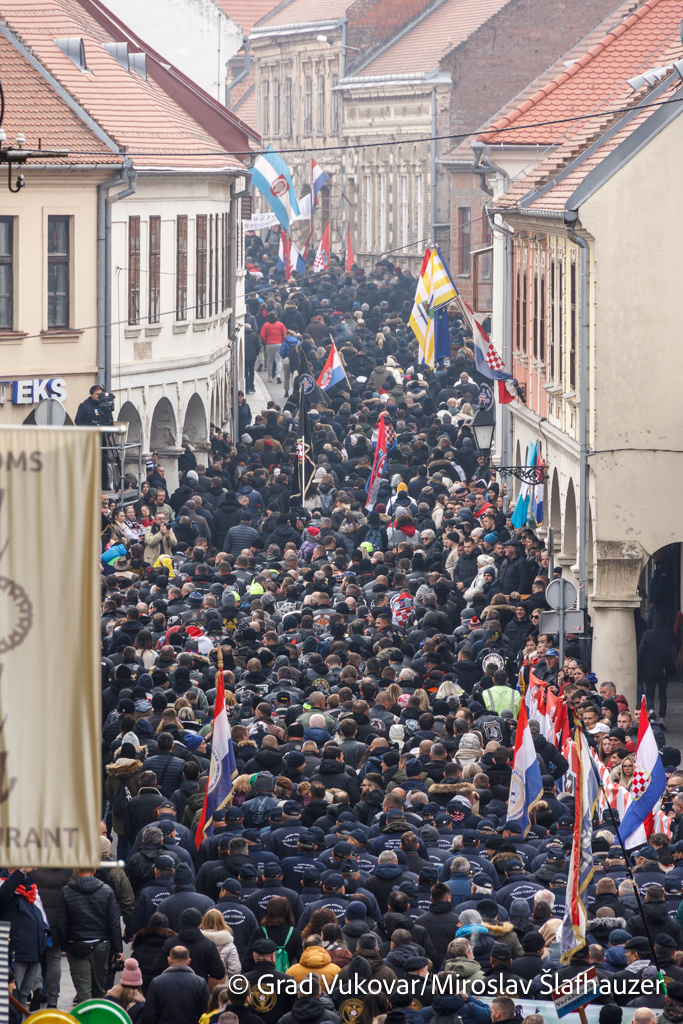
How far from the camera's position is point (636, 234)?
23047mm

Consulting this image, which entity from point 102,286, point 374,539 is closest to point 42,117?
point 102,286

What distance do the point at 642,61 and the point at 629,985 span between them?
22.1 m

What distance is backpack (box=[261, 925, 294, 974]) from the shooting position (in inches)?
451

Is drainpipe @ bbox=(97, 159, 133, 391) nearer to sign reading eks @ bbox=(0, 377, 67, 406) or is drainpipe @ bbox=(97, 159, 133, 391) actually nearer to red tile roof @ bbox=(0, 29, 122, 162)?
red tile roof @ bbox=(0, 29, 122, 162)

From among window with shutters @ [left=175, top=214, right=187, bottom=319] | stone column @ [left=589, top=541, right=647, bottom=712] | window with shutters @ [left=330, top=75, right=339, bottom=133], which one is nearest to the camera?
stone column @ [left=589, top=541, right=647, bottom=712]


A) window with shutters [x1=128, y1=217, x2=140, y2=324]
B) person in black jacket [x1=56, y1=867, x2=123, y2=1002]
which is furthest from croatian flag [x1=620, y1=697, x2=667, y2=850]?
window with shutters [x1=128, y1=217, x2=140, y2=324]

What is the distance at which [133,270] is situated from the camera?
32219 mm

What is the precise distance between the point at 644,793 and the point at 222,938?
4422 millimetres

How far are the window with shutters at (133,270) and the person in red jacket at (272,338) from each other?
39.5 feet

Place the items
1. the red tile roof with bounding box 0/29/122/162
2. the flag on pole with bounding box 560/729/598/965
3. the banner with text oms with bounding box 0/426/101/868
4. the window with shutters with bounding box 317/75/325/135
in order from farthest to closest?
the window with shutters with bounding box 317/75/325/135 < the red tile roof with bounding box 0/29/122/162 < the flag on pole with bounding box 560/729/598/965 < the banner with text oms with bounding box 0/426/101/868

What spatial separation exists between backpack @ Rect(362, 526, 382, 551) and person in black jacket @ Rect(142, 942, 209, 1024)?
14492mm

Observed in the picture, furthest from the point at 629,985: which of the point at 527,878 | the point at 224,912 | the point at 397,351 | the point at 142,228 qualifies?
the point at 397,351

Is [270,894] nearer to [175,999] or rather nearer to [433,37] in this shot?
[175,999]

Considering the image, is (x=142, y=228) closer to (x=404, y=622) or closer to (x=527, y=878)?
(x=404, y=622)
